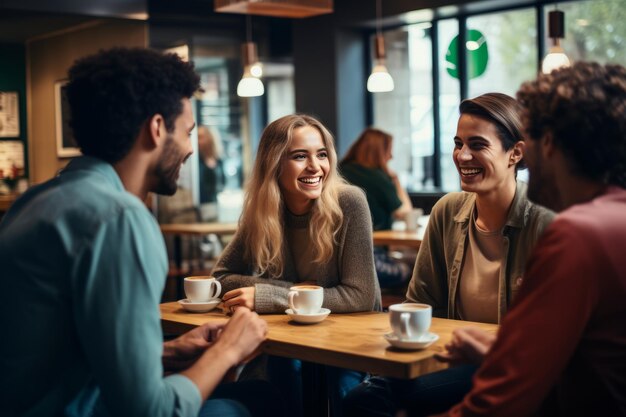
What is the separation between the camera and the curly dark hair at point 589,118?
1.61 meters

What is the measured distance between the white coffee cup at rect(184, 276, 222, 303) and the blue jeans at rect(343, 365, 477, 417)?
554 millimetres

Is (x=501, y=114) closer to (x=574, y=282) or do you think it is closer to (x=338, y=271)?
(x=338, y=271)

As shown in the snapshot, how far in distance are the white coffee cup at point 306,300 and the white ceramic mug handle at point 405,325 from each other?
A: 419 mm

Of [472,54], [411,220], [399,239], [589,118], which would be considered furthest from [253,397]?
[472,54]

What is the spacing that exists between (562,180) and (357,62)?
719 cm

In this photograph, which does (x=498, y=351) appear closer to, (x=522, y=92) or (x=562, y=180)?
(x=562, y=180)

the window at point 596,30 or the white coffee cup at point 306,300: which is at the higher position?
the window at point 596,30

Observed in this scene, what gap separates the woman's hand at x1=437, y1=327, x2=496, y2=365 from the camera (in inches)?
71.6

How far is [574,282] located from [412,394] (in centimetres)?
92

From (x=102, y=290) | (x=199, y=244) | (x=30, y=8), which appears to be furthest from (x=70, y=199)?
(x=199, y=244)

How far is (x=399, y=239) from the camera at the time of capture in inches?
204

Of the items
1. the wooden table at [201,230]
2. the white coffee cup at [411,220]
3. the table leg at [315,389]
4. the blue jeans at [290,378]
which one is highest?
the white coffee cup at [411,220]

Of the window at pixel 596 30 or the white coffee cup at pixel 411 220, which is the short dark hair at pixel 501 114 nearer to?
the white coffee cup at pixel 411 220

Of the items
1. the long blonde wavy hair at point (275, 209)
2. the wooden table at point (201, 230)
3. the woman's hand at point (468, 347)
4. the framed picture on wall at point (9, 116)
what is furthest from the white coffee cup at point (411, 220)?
the framed picture on wall at point (9, 116)
